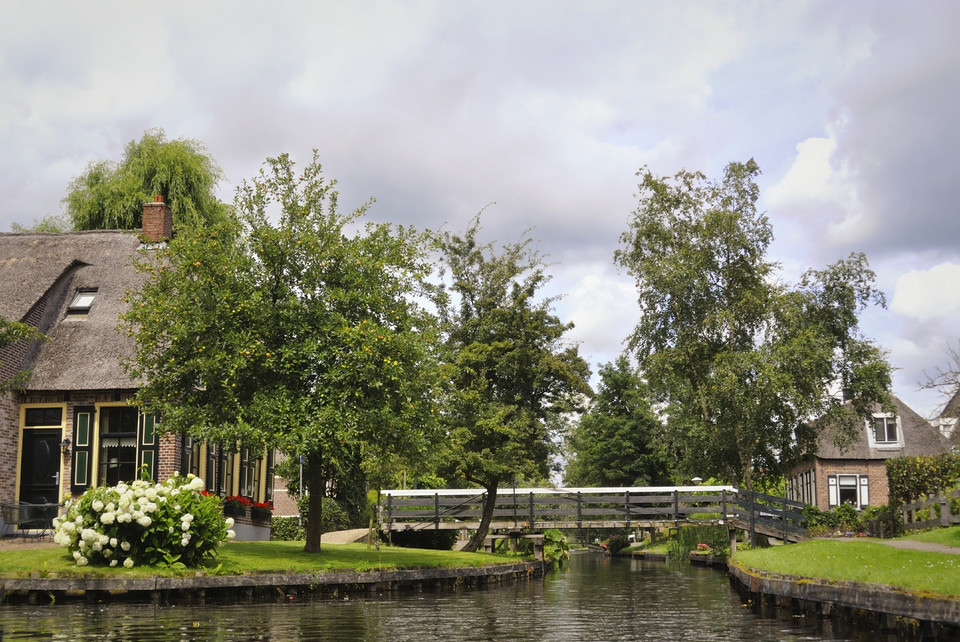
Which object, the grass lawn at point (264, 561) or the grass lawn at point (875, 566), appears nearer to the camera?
the grass lawn at point (875, 566)

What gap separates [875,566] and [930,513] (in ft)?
38.7

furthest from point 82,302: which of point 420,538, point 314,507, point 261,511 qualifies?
point 420,538

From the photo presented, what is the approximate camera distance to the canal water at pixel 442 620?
13.7 m

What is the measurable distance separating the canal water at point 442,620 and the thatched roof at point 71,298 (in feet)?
37.4

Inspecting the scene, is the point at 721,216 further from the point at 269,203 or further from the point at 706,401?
the point at 269,203

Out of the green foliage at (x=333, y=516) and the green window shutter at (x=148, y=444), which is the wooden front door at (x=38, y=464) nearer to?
the green window shutter at (x=148, y=444)

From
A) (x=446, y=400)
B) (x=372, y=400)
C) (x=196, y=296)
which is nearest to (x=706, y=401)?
(x=446, y=400)

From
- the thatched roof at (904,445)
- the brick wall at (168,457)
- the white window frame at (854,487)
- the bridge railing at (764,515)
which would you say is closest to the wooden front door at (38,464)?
the brick wall at (168,457)

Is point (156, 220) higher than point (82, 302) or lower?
higher

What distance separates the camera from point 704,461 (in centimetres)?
4041

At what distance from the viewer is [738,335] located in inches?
1524

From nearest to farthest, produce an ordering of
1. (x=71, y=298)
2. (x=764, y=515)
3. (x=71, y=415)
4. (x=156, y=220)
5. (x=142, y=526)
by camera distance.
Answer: (x=142, y=526)
(x=71, y=415)
(x=71, y=298)
(x=764, y=515)
(x=156, y=220)

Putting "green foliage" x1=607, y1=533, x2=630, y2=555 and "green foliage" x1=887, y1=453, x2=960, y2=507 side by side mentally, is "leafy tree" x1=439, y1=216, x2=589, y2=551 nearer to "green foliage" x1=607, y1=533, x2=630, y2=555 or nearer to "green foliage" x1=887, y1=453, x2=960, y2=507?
"green foliage" x1=887, y1=453, x2=960, y2=507

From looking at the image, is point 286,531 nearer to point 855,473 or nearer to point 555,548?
point 555,548
